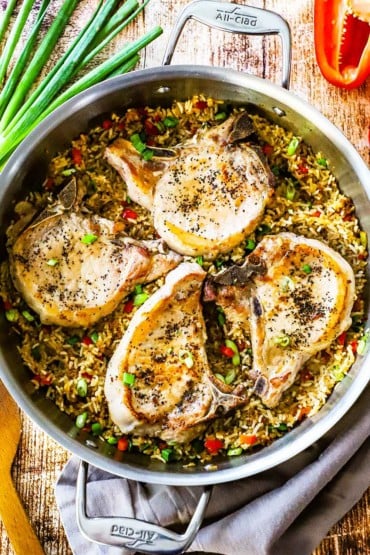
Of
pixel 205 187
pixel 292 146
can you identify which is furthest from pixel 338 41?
pixel 205 187

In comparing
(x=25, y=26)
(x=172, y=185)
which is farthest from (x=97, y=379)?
(x=25, y=26)

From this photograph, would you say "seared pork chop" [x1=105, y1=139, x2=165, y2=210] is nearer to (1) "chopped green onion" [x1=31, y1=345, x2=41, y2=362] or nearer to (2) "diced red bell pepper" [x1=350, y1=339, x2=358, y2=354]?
(1) "chopped green onion" [x1=31, y1=345, x2=41, y2=362]

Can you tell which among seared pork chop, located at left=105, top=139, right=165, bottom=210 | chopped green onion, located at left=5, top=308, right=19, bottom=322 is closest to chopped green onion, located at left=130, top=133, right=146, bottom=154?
seared pork chop, located at left=105, top=139, right=165, bottom=210

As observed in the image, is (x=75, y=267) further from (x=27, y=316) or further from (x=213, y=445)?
(x=213, y=445)

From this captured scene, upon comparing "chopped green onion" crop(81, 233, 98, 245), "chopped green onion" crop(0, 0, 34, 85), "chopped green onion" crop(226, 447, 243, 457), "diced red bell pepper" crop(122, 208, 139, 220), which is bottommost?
"chopped green onion" crop(226, 447, 243, 457)

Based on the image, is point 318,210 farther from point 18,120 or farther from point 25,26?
point 25,26

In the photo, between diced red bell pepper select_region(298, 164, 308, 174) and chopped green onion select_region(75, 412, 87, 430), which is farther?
diced red bell pepper select_region(298, 164, 308, 174)

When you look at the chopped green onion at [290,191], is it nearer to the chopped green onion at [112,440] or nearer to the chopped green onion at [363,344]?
the chopped green onion at [363,344]
